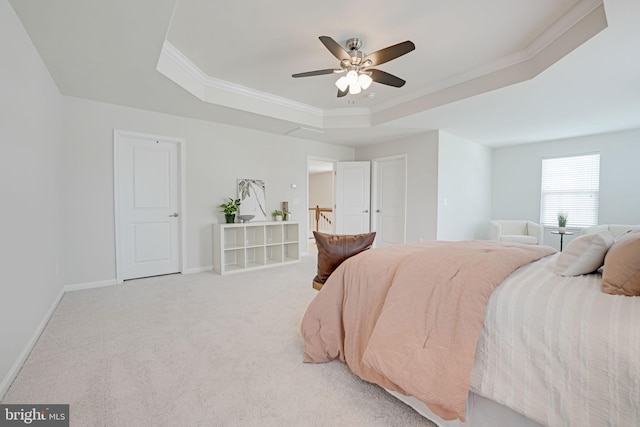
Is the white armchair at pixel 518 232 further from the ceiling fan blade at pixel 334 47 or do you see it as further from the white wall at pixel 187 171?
the ceiling fan blade at pixel 334 47

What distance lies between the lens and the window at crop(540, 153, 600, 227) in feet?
16.9

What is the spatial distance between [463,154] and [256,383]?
5.50 metres

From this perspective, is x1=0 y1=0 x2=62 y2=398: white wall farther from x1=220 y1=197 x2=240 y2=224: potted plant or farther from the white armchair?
the white armchair

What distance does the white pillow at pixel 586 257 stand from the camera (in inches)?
54.9

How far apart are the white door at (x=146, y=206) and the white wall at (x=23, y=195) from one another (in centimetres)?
99

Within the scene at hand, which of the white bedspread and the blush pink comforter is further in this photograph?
the blush pink comforter

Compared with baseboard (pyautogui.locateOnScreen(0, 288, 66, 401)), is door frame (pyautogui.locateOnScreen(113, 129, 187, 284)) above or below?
above

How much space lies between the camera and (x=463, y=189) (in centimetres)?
555

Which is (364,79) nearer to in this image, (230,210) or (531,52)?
(531,52)

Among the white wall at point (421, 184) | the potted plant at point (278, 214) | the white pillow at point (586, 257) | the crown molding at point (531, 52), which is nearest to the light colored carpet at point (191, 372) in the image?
the white pillow at point (586, 257)

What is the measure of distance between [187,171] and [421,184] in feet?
13.5

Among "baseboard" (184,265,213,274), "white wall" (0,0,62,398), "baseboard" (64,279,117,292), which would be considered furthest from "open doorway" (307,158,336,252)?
"white wall" (0,0,62,398)

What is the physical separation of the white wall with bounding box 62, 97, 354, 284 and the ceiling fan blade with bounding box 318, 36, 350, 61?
2868 mm

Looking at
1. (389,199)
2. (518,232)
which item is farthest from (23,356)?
(518,232)
